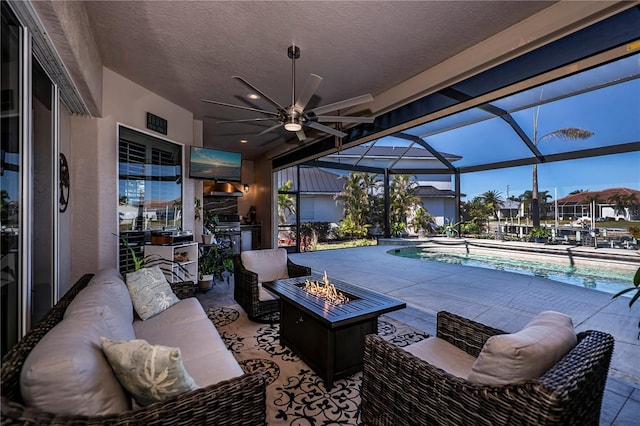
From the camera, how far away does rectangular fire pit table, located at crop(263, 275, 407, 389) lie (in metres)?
2.25

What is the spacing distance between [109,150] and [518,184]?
10357 mm

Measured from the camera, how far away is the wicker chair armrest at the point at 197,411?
930 millimetres

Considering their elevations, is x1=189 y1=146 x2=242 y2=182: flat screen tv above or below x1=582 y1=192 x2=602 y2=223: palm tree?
above

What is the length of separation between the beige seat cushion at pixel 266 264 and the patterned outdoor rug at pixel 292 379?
0.64m

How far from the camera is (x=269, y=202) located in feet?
28.0

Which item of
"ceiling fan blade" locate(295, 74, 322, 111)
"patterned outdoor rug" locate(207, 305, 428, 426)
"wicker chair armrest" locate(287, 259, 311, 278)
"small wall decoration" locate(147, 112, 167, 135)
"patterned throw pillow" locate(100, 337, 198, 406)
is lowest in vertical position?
"patterned outdoor rug" locate(207, 305, 428, 426)

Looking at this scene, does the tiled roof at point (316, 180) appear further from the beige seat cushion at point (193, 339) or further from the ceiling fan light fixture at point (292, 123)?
the beige seat cushion at point (193, 339)

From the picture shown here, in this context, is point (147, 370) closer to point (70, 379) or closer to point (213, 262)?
point (70, 379)

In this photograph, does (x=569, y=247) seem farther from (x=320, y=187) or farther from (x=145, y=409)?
(x=145, y=409)

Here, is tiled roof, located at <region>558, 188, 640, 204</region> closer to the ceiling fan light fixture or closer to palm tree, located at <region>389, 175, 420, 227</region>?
palm tree, located at <region>389, 175, 420, 227</region>

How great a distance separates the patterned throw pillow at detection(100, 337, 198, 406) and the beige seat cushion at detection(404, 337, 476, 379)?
4.60ft

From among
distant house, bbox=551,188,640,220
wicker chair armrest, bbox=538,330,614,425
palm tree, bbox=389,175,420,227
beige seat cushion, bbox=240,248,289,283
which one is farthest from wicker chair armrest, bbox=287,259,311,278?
distant house, bbox=551,188,640,220

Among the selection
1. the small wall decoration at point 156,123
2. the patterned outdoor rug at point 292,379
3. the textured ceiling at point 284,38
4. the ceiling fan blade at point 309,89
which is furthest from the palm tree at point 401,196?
the ceiling fan blade at point 309,89

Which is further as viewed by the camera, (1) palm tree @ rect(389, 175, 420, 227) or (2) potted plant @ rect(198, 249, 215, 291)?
(1) palm tree @ rect(389, 175, 420, 227)
